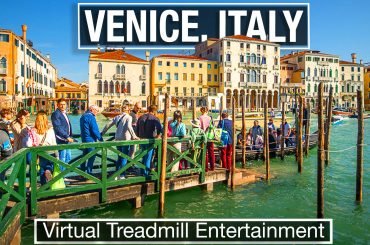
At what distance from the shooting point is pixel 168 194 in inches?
334

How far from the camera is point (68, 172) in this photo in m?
5.52

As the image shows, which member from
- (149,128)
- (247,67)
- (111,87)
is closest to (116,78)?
(111,87)

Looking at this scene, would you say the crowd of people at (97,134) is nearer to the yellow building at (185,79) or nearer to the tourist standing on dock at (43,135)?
the tourist standing on dock at (43,135)

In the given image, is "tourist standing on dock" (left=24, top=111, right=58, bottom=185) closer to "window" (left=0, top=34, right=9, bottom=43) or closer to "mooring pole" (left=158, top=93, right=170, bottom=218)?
"mooring pole" (left=158, top=93, right=170, bottom=218)

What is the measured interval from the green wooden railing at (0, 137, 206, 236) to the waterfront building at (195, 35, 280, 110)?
158 feet

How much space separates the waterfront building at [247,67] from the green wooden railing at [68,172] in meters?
48.0

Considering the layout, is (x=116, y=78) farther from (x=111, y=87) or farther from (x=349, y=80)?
(x=349, y=80)

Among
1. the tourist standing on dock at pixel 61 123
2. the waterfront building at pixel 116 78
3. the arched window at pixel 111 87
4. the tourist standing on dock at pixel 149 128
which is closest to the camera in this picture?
the tourist standing on dock at pixel 61 123

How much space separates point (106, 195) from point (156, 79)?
47649 mm

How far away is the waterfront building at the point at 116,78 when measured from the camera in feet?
163

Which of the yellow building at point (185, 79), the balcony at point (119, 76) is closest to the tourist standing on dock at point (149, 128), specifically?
the balcony at point (119, 76)

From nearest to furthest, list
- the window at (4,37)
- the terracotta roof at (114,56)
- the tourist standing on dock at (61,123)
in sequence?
1. the tourist standing on dock at (61,123)
2. the window at (4,37)
3. the terracotta roof at (114,56)

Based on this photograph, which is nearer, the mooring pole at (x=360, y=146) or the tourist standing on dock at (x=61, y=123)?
the tourist standing on dock at (x=61, y=123)

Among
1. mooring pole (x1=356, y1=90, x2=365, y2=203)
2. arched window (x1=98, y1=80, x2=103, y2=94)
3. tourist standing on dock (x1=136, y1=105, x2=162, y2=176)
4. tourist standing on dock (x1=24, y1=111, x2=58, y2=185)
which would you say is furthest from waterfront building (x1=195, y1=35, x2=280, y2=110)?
tourist standing on dock (x1=24, y1=111, x2=58, y2=185)
